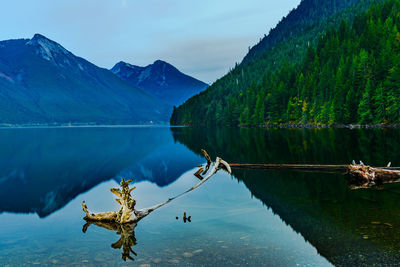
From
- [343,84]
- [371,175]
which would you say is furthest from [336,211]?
[343,84]

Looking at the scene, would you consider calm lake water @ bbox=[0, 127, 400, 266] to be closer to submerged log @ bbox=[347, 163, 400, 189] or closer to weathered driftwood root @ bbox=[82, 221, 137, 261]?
weathered driftwood root @ bbox=[82, 221, 137, 261]

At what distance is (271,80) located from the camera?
152 metres

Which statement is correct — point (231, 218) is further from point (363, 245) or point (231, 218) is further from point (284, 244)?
point (363, 245)

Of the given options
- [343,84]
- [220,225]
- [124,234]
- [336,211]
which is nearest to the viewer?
[124,234]

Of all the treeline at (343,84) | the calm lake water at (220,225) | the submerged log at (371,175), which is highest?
the treeline at (343,84)

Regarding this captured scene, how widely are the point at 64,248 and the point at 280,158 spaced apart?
83.8 ft

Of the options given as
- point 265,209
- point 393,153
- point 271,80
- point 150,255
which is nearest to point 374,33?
point 271,80

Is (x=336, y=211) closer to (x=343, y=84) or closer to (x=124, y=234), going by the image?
(x=124, y=234)

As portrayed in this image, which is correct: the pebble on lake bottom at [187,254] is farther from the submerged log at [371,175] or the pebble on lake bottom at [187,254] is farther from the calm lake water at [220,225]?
the submerged log at [371,175]

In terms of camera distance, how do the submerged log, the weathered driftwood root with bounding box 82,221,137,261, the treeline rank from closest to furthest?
the weathered driftwood root with bounding box 82,221,137,261 → the submerged log → the treeline

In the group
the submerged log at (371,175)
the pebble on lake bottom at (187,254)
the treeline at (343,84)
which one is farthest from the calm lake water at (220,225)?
the treeline at (343,84)

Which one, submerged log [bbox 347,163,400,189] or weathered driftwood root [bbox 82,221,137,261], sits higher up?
submerged log [bbox 347,163,400,189]

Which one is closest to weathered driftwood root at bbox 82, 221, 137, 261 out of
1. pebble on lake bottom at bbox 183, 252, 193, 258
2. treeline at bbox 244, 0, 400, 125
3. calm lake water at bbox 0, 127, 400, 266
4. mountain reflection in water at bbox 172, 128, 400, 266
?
calm lake water at bbox 0, 127, 400, 266

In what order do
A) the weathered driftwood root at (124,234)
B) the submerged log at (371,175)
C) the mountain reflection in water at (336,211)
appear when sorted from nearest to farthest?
the mountain reflection in water at (336,211), the weathered driftwood root at (124,234), the submerged log at (371,175)
